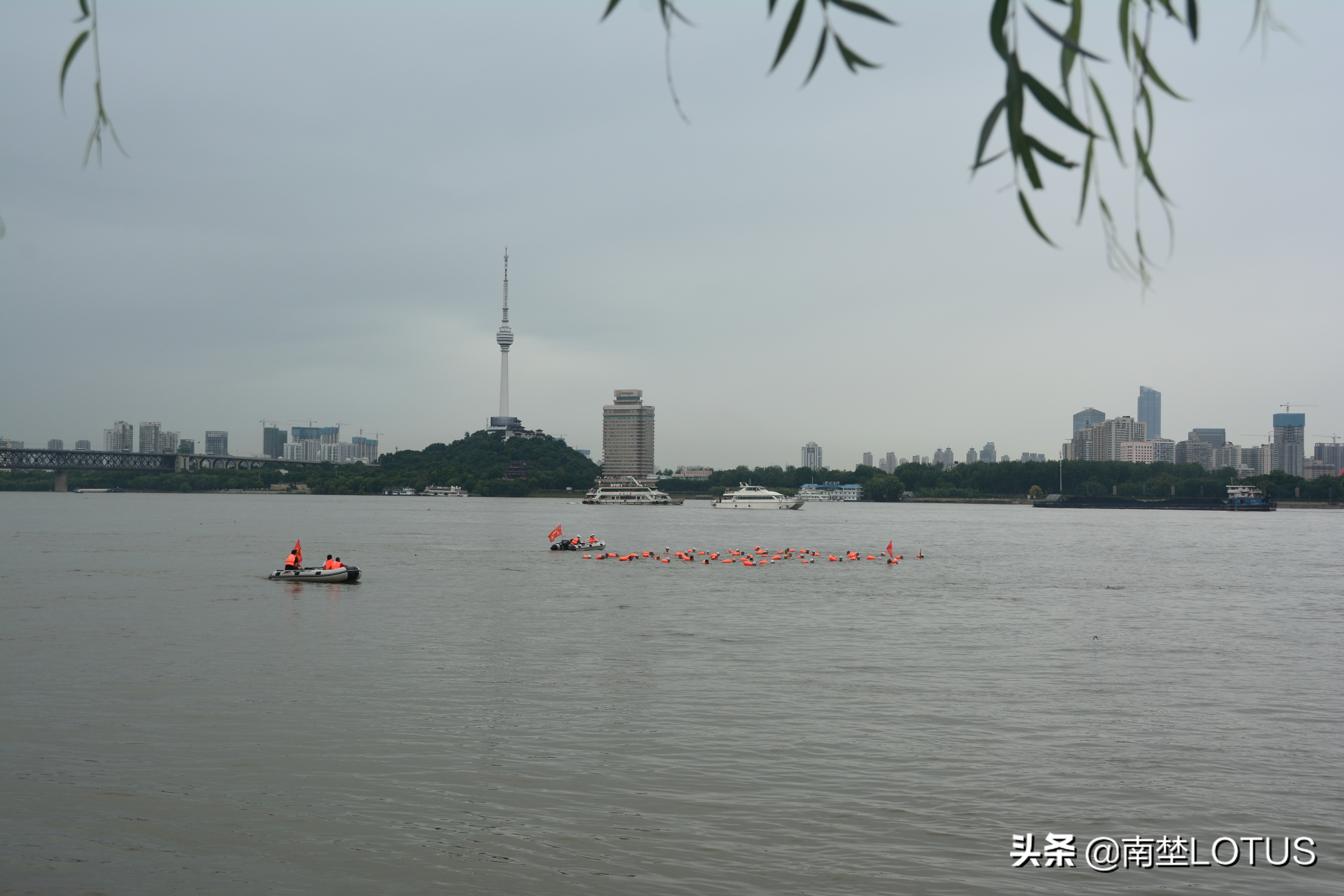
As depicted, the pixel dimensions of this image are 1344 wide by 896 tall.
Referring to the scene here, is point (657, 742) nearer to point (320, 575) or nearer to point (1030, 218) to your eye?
point (1030, 218)

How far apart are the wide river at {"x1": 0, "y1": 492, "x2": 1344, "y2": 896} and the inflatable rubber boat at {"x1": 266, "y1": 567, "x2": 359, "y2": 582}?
11.3ft

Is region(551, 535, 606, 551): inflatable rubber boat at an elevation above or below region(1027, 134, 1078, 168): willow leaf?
below

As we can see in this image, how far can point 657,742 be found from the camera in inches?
768

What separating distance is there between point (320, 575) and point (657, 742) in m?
36.1

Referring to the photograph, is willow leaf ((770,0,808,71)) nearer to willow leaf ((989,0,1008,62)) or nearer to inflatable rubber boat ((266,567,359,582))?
willow leaf ((989,0,1008,62))

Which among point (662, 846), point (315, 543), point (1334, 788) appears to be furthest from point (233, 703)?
point (315, 543)

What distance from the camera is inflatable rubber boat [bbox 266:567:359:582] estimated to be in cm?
5084

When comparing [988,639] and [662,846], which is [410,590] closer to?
[988,639]

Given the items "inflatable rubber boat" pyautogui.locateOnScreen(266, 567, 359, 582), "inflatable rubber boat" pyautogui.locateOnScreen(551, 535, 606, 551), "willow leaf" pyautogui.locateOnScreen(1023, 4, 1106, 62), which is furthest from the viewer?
"inflatable rubber boat" pyautogui.locateOnScreen(551, 535, 606, 551)

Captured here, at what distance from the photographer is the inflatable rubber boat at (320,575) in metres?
50.8

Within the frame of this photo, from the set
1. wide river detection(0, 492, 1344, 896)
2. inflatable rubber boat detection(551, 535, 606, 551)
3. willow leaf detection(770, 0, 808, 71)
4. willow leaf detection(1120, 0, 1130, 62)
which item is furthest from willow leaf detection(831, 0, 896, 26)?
inflatable rubber boat detection(551, 535, 606, 551)

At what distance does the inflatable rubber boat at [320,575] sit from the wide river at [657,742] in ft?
11.3

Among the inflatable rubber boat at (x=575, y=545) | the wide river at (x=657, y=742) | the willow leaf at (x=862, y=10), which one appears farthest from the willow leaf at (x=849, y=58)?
the inflatable rubber boat at (x=575, y=545)

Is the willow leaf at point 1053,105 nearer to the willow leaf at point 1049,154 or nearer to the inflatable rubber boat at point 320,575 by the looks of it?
the willow leaf at point 1049,154
